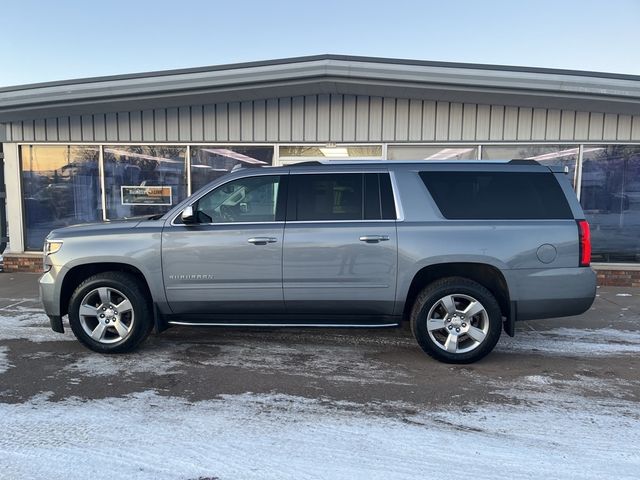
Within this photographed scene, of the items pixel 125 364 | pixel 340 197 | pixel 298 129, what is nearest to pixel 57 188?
pixel 298 129

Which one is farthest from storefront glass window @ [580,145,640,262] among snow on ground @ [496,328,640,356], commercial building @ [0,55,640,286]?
snow on ground @ [496,328,640,356]

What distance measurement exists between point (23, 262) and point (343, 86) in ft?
24.1

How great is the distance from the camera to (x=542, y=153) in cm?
847

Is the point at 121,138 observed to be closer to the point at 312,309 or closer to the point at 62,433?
the point at 312,309

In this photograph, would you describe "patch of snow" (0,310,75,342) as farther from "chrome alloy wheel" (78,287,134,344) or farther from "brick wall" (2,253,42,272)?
"brick wall" (2,253,42,272)

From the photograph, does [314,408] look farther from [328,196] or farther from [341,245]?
[328,196]

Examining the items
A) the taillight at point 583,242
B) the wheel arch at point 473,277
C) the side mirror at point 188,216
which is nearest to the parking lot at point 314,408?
the wheel arch at point 473,277

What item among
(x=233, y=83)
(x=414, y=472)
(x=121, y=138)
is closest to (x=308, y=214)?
(x=414, y=472)

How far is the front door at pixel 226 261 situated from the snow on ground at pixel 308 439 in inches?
40.3

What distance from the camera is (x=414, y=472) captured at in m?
2.71

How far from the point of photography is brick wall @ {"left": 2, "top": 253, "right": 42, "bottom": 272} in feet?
30.6

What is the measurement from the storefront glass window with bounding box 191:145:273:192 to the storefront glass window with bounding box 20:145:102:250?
207 cm

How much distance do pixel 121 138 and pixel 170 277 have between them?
5653 millimetres

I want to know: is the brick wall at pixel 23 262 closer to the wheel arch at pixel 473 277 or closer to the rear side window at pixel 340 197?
the rear side window at pixel 340 197
